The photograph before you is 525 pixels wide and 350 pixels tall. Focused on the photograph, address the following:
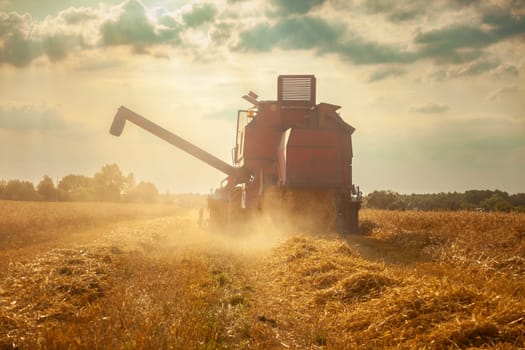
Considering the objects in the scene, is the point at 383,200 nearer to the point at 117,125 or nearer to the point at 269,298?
the point at 117,125

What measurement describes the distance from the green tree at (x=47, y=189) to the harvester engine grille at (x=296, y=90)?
155 ft

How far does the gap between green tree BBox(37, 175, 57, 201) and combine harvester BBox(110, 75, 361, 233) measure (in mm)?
42924

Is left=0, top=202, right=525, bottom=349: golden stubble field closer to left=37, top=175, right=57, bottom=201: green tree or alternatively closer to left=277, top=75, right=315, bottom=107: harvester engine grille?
left=277, top=75, right=315, bottom=107: harvester engine grille

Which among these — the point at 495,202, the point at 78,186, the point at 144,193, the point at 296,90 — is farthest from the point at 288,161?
the point at 78,186

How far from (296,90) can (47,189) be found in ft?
160

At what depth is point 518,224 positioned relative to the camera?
14.6 meters

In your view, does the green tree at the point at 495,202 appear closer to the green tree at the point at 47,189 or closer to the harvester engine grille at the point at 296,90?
the harvester engine grille at the point at 296,90

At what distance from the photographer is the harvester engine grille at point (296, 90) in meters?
17.2

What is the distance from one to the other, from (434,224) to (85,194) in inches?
2077

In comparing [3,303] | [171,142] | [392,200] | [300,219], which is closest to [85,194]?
[392,200]

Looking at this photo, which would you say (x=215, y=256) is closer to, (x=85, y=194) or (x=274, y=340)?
(x=274, y=340)

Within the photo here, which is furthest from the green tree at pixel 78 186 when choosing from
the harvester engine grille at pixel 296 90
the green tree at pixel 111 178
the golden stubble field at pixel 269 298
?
the golden stubble field at pixel 269 298

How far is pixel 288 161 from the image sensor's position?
1494 centimetres

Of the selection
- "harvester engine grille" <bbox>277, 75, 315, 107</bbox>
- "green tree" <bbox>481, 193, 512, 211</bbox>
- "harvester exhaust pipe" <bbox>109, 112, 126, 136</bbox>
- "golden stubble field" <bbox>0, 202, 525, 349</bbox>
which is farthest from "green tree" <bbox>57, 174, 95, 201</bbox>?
"golden stubble field" <bbox>0, 202, 525, 349</bbox>
